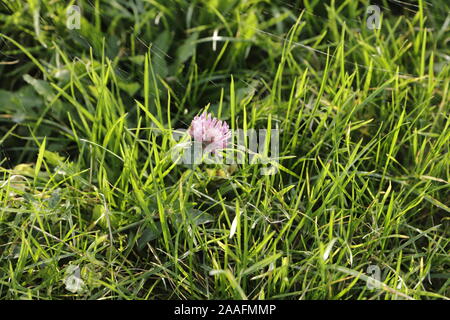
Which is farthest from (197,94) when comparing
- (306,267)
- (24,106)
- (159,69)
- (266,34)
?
(306,267)

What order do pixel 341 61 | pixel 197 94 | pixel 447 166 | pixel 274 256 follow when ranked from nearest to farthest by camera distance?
pixel 274 256, pixel 447 166, pixel 341 61, pixel 197 94

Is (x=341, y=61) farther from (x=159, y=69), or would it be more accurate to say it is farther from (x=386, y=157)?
(x=159, y=69)

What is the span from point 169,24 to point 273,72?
0.80 ft

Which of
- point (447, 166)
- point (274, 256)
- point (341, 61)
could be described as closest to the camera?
point (274, 256)

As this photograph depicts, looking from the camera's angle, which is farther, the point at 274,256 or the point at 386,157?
the point at 386,157

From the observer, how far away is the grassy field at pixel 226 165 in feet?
3.44

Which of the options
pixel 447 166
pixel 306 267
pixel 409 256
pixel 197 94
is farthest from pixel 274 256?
pixel 197 94

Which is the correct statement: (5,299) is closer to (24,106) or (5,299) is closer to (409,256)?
(24,106)

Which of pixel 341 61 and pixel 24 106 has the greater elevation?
pixel 341 61

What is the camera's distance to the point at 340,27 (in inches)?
55.6

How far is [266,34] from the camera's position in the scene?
1.39 metres

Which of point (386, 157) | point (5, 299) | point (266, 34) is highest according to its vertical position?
point (266, 34)

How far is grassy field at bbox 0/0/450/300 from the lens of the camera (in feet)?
3.44

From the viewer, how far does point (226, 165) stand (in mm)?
1144
